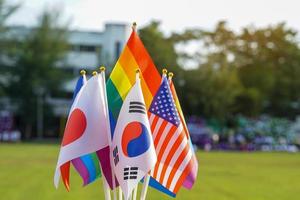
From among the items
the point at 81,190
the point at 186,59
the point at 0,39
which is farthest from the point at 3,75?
the point at 81,190

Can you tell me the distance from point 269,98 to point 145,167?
1930 inches

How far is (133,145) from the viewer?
5.21 m

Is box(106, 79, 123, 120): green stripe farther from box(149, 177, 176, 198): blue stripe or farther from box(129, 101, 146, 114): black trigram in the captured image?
box(149, 177, 176, 198): blue stripe

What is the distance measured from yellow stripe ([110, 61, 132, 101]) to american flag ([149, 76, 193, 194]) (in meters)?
0.30

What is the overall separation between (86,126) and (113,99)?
1.48 ft

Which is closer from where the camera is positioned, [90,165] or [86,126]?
[86,126]

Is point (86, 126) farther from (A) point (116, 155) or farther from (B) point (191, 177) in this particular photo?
(B) point (191, 177)

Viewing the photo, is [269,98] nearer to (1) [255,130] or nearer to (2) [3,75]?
(1) [255,130]

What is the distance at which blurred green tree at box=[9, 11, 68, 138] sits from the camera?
157 ft

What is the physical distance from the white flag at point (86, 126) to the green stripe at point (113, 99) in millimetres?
250

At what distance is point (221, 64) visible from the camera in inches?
1829

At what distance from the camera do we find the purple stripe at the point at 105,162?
219 inches

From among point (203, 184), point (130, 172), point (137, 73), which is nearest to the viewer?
point (130, 172)

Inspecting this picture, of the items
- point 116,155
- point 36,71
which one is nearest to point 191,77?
point 36,71
